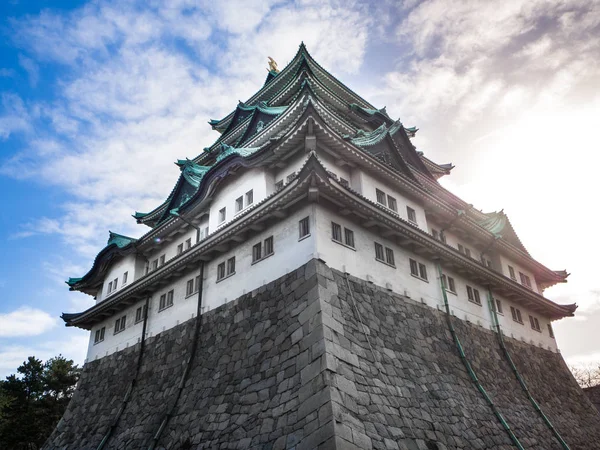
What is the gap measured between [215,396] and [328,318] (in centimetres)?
538

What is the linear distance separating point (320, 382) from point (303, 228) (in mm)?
5922

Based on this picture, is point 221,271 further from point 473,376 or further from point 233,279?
point 473,376

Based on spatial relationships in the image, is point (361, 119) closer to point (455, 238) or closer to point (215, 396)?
point (455, 238)

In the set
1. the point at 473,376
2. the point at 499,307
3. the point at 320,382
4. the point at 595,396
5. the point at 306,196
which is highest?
the point at 306,196

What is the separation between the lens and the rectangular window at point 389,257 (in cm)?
1938

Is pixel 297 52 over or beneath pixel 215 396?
over

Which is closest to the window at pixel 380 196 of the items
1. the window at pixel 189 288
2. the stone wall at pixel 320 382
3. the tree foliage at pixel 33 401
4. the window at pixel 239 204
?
the stone wall at pixel 320 382

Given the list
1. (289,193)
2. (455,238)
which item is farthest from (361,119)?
(289,193)

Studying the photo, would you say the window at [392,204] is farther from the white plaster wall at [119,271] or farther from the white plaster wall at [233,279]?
the white plaster wall at [119,271]

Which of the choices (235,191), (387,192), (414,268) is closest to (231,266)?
(235,191)

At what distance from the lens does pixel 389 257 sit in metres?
19.5

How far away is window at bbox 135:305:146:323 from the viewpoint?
24266 millimetres

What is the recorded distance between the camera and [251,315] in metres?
17.8

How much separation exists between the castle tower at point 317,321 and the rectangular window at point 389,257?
15 centimetres
